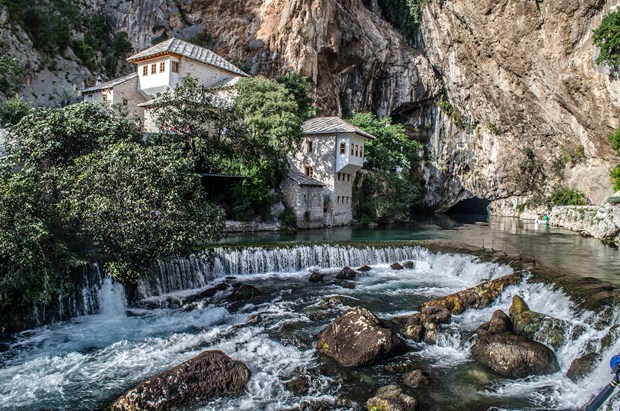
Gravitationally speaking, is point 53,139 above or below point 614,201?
above

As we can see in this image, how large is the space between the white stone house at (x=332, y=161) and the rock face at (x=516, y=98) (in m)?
15.1

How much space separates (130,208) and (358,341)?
8.96m

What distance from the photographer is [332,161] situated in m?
37.2

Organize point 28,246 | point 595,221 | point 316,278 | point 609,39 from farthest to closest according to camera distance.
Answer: point 595,221
point 609,39
point 316,278
point 28,246

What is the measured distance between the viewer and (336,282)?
66.0ft

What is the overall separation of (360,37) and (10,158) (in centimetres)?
4381

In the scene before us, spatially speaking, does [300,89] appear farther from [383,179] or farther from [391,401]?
[391,401]

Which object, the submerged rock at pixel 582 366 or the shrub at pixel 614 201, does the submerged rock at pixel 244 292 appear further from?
the shrub at pixel 614 201

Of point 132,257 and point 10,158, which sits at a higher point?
point 10,158

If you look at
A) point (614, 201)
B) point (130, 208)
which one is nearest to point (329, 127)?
point (614, 201)

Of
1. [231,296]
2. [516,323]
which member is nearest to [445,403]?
[516,323]

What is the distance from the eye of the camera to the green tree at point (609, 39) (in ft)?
89.4

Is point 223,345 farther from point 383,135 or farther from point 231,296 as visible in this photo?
point 383,135

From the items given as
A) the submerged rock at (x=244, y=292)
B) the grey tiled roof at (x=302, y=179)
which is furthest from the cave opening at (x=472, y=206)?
the submerged rock at (x=244, y=292)
